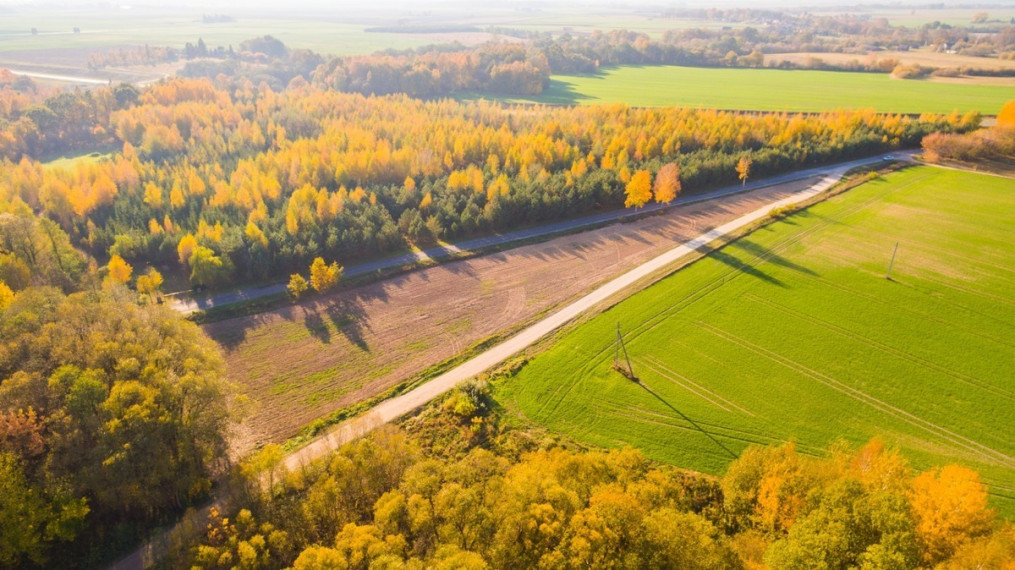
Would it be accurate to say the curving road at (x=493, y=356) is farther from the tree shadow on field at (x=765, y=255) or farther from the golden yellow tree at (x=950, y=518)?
the golden yellow tree at (x=950, y=518)

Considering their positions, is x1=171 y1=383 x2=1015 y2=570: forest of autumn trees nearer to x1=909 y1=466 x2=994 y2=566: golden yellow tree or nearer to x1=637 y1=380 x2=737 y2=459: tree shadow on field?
x1=909 y1=466 x2=994 y2=566: golden yellow tree

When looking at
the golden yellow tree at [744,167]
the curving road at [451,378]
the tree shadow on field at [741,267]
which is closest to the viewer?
the curving road at [451,378]

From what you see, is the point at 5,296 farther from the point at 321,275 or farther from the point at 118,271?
the point at 321,275

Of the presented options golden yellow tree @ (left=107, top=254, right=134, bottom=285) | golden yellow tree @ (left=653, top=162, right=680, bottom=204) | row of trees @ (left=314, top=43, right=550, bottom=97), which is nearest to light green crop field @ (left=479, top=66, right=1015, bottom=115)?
row of trees @ (left=314, top=43, right=550, bottom=97)

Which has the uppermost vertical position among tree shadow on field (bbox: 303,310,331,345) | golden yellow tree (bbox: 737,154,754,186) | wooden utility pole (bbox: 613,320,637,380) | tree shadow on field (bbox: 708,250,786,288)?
golden yellow tree (bbox: 737,154,754,186)

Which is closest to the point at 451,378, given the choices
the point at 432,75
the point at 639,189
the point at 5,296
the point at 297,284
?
the point at 297,284

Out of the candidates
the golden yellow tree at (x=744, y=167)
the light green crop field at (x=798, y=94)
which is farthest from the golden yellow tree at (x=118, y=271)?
the light green crop field at (x=798, y=94)

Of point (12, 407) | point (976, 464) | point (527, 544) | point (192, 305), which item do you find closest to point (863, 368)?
point (976, 464)

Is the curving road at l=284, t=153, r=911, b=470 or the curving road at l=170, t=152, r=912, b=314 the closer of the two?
the curving road at l=284, t=153, r=911, b=470
